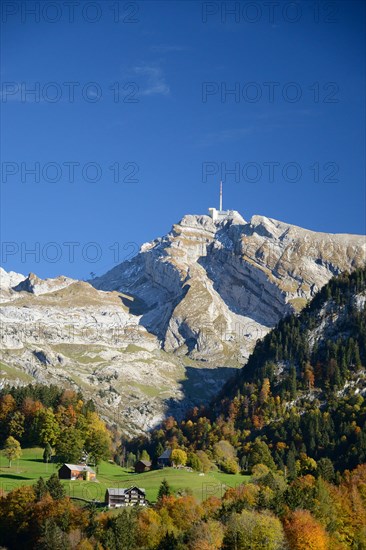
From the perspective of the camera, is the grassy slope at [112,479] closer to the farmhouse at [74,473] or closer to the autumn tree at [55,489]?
the farmhouse at [74,473]

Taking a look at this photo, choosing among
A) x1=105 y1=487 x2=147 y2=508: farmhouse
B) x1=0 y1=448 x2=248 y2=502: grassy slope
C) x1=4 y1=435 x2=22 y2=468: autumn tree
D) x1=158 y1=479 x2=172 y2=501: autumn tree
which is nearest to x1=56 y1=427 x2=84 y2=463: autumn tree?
x1=0 y1=448 x2=248 y2=502: grassy slope

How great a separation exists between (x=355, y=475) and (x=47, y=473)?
2389 inches

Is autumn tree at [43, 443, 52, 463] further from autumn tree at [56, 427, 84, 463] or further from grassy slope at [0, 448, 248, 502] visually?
autumn tree at [56, 427, 84, 463]

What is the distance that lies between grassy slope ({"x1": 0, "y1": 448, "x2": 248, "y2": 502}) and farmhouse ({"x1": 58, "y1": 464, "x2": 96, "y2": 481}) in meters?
2.31

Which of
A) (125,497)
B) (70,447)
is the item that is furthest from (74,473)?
(125,497)

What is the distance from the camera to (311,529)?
133 meters

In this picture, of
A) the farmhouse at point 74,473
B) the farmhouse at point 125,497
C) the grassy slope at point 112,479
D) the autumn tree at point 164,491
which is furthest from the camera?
the farmhouse at point 74,473

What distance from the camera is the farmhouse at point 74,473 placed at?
176 meters

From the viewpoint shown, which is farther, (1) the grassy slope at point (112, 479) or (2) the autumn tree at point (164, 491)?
(1) the grassy slope at point (112, 479)

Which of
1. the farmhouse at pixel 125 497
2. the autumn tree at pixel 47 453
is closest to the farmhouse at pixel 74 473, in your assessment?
the autumn tree at pixel 47 453

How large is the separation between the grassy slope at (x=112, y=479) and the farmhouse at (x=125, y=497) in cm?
258

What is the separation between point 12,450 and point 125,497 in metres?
41.2

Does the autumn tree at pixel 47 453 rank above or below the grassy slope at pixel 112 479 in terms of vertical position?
above

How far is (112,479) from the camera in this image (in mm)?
182250
